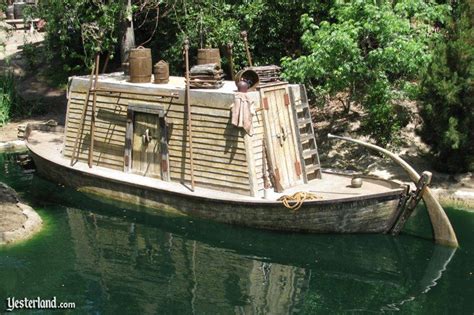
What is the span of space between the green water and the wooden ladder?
2073 mm

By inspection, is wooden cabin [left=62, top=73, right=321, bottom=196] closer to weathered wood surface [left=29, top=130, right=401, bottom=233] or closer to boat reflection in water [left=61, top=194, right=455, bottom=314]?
weathered wood surface [left=29, top=130, right=401, bottom=233]

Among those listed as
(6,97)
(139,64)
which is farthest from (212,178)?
(6,97)

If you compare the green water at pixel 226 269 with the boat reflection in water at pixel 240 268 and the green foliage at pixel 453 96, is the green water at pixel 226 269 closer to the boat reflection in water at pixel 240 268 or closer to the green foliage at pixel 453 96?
the boat reflection in water at pixel 240 268

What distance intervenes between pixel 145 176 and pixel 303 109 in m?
4.23

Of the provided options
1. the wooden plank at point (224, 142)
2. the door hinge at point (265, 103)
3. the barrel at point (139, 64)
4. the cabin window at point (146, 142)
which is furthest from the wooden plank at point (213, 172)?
the barrel at point (139, 64)

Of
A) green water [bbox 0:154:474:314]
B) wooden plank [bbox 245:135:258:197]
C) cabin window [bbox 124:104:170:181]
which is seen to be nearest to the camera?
green water [bbox 0:154:474:314]

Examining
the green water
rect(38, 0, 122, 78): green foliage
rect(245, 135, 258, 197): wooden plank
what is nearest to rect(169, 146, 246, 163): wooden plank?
rect(245, 135, 258, 197): wooden plank

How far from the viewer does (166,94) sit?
15.2 metres

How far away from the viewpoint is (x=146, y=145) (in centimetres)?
1590

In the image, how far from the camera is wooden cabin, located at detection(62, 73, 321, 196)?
14.2 m

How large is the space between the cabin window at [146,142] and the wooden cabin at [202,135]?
0.02 metres

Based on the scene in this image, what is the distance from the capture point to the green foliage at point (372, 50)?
16.2 meters

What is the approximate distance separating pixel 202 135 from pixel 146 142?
1.81 meters

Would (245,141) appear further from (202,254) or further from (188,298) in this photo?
(188,298)
